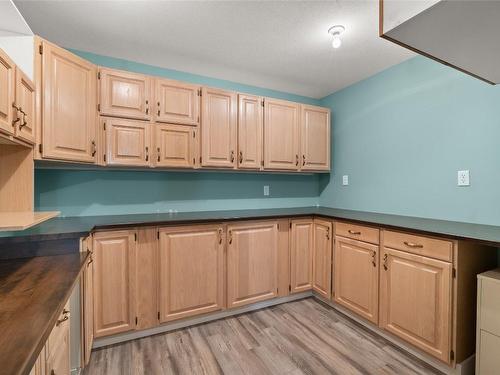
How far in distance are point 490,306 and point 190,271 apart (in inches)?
79.6

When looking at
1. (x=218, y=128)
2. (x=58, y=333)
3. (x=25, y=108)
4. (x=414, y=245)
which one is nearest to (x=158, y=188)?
(x=218, y=128)

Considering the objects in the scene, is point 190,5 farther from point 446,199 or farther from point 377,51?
point 446,199

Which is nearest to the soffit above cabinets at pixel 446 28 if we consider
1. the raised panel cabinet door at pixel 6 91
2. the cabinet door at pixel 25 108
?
the raised panel cabinet door at pixel 6 91

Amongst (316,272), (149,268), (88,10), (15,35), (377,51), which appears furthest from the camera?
(316,272)

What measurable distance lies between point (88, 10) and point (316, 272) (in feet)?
9.64

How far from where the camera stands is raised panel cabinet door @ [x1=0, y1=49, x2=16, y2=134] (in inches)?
47.8

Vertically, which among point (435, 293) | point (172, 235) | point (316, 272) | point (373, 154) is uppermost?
point (373, 154)

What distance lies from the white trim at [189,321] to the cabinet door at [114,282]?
9 centimetres

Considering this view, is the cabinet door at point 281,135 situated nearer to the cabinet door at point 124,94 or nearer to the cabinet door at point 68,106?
the cabinet door at point 124,94

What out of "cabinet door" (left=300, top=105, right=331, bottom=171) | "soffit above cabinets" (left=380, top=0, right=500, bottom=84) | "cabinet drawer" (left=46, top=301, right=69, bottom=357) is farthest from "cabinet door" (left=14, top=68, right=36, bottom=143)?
"cabinet door" (left=300, top=105, right=331, bottom=171)

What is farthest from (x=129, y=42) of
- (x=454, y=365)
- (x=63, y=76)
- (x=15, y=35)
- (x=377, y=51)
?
(x=454, y=365)

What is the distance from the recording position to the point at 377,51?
2279mm

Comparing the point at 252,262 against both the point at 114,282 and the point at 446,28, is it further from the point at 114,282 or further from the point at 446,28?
the point at 446,28

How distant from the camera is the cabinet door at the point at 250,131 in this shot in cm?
263
